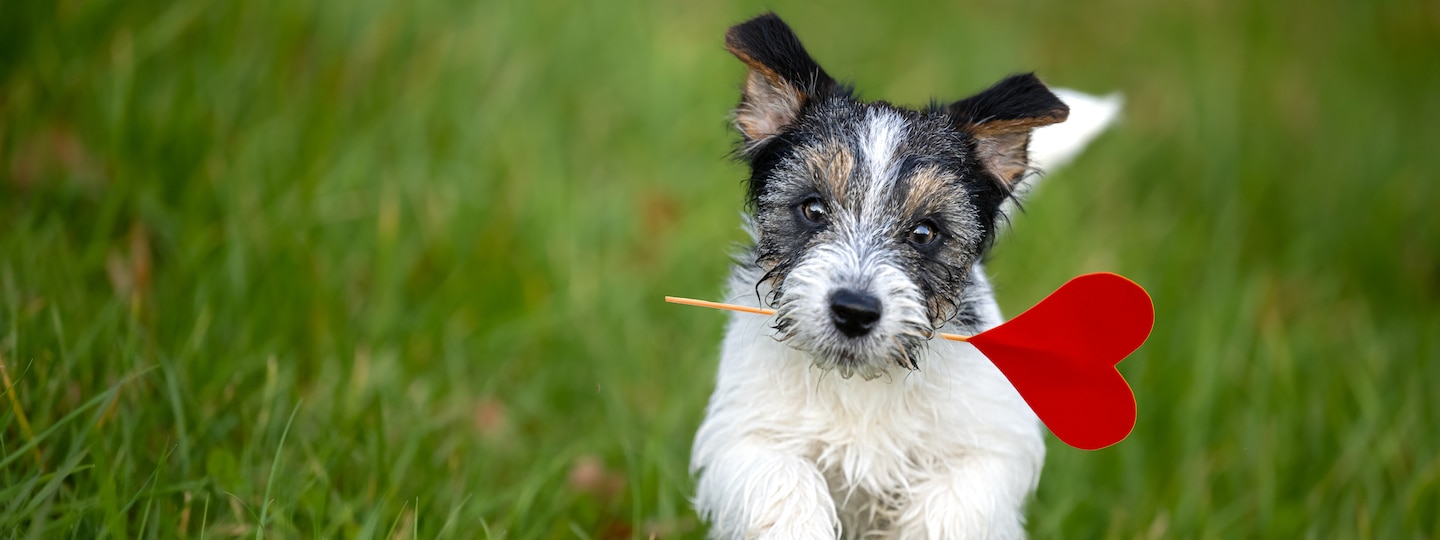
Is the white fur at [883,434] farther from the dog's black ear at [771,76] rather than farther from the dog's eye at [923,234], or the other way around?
the dog's black ear at [771,76]

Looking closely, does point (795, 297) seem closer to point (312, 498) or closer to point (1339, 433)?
point (312, 498)

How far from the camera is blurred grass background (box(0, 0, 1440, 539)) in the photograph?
12.0 feet

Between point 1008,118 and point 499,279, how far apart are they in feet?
9.71

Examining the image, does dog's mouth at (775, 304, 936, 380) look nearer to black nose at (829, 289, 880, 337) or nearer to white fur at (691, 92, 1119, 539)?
black nose at (829, 289, 880, 337)

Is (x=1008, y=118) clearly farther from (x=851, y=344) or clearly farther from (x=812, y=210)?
(x=851, y=344)

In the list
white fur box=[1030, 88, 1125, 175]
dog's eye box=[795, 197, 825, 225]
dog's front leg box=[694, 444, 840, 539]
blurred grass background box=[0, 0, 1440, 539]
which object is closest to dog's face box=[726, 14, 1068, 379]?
dog's eye box=[795, 197, 825, 225]

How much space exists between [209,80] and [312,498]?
292 cm

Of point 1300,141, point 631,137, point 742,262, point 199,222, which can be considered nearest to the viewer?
point 742,262

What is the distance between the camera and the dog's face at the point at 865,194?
2740 mm

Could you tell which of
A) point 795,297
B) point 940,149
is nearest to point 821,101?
point 940,149

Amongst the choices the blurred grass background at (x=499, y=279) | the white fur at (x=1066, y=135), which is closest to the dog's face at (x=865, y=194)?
the white fur at (x=1066, y=135)

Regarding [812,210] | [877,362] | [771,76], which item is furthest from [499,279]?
[877,362]

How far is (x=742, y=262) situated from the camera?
335 centimetres

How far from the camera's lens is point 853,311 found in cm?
267
